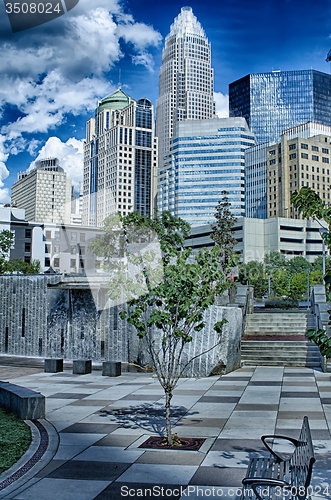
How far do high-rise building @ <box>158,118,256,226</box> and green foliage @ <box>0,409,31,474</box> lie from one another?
6360 inches

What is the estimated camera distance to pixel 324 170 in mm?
153750

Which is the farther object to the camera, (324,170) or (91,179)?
(91,179)

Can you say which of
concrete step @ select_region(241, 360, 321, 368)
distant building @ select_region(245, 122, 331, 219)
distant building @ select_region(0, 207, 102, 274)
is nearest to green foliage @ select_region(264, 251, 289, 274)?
distant building @ select_region(0, 207, 102, 274)

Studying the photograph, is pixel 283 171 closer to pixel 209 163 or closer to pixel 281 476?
pixel 209 163

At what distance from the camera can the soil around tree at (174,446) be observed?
751 centimetres

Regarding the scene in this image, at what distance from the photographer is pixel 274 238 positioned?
13275 cm

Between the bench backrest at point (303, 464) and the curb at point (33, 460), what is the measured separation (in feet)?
11.3

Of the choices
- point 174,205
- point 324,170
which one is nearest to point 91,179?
point 174,205

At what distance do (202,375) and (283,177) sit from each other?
145m

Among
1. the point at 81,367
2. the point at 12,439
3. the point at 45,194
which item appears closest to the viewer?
the point at 12,439

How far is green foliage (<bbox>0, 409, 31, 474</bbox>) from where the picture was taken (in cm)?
707

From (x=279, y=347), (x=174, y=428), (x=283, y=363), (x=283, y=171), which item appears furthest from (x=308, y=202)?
(x=283, y=171)

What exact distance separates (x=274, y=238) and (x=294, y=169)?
102ft

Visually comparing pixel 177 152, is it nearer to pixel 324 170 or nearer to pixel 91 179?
pixel 91 179
